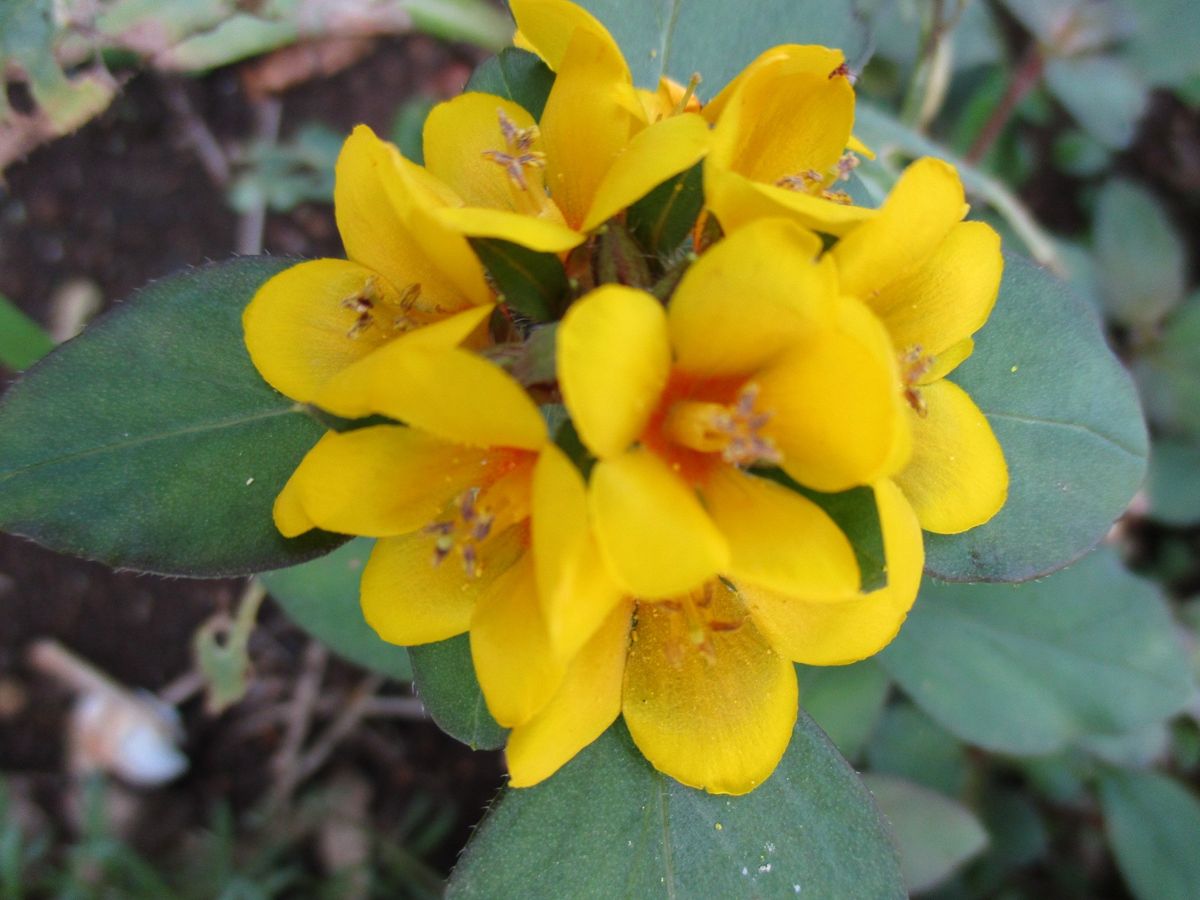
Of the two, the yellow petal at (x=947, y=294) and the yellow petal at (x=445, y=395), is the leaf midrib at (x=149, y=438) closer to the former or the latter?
the yellow petal at (x=445, y=395)

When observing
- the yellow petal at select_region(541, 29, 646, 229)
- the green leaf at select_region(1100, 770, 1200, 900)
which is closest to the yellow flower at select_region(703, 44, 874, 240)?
the yellow petal at select_region(541, 29, 646, 229)

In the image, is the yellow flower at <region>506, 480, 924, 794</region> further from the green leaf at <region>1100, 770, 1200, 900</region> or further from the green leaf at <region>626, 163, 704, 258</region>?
the green leaf at <region>1100, 770, 1200, 900</region>

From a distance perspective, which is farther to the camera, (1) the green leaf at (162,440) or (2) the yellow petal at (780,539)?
(1) the green leaf at (162,440)

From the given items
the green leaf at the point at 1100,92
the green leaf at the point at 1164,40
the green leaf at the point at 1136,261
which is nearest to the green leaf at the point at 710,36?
the green leaf at the point at 1100,92

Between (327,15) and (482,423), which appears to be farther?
(327,15)

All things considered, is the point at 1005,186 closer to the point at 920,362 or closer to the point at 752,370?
the point at 920,362

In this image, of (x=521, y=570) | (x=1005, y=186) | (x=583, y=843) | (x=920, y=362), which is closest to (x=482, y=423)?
(x=521, y=570)

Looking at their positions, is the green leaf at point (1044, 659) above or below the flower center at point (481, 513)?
below

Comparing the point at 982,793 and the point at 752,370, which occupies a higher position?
the point at 752,370
